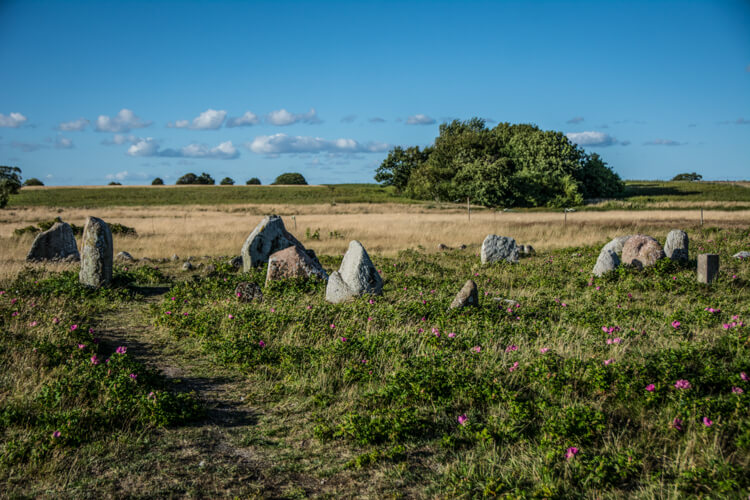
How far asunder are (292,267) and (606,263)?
9.01 m

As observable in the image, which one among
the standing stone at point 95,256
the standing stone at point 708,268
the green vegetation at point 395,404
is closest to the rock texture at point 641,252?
the standing stone at point 708,268

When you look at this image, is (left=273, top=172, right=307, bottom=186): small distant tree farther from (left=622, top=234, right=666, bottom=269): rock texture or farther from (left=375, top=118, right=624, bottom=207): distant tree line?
Result: (left=622, top=234, right=666, bottom=269): rock texture

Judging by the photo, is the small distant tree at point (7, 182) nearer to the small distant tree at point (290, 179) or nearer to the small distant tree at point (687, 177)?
the small distant tree at point (290, 179)

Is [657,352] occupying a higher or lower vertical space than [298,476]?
higher

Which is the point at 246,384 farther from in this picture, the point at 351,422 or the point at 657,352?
the point at 657,352

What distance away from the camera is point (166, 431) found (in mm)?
5738

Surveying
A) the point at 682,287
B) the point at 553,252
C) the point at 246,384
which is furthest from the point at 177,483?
the point at 553,252

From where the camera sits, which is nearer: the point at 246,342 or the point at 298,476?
the point at 298,476

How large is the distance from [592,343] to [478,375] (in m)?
2.34

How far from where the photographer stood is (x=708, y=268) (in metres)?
12.7

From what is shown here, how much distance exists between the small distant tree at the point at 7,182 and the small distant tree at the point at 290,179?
8414cm

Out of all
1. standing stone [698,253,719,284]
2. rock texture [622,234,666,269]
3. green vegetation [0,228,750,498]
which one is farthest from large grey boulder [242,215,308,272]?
standing stone [698,253,719,284]

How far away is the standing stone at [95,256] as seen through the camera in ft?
43.5

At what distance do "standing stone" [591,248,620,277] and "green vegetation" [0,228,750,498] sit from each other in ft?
12.9
